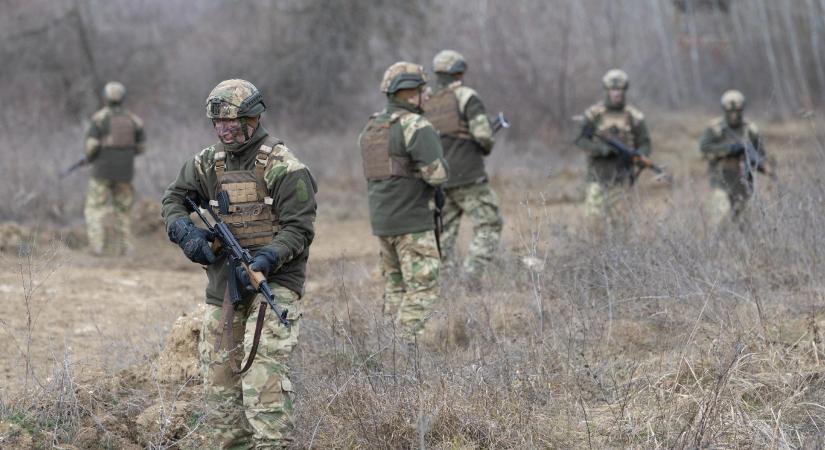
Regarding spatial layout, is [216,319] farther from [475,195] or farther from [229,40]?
[229,40]

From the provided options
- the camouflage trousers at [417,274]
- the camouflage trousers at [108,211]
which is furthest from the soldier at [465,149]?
the camouflage trousers at [108,211]

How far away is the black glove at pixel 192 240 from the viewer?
4.35 m

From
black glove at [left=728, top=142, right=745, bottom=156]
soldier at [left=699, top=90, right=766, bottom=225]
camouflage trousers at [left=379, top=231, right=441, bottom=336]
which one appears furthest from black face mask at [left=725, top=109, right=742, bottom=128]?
camouflage trousers at [left=379, top=231, right=441, bottom=336]

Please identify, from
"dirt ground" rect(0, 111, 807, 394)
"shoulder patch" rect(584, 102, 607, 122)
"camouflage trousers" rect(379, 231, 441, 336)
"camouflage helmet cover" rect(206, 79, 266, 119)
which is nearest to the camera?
"camouflage helmet cover" rect(206, 79, 266, 119)

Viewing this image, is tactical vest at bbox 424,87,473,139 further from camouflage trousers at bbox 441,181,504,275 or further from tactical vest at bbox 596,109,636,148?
tactical vest at bbox 596,109,636,148

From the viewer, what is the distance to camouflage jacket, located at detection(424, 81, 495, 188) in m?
7.89

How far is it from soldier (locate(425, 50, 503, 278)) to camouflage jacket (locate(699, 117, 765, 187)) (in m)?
2.68

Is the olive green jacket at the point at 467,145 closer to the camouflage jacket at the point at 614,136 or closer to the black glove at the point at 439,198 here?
the black glove at the point at 439,198

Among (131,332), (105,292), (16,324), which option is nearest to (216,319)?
(131,332)

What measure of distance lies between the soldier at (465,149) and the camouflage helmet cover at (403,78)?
1.46m

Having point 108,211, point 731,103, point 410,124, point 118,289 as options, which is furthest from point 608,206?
point 108,211

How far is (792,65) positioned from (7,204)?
1618 centimetres

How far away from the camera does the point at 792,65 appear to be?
2147 centimetres

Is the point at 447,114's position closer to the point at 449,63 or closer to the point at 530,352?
the point at 449,63
